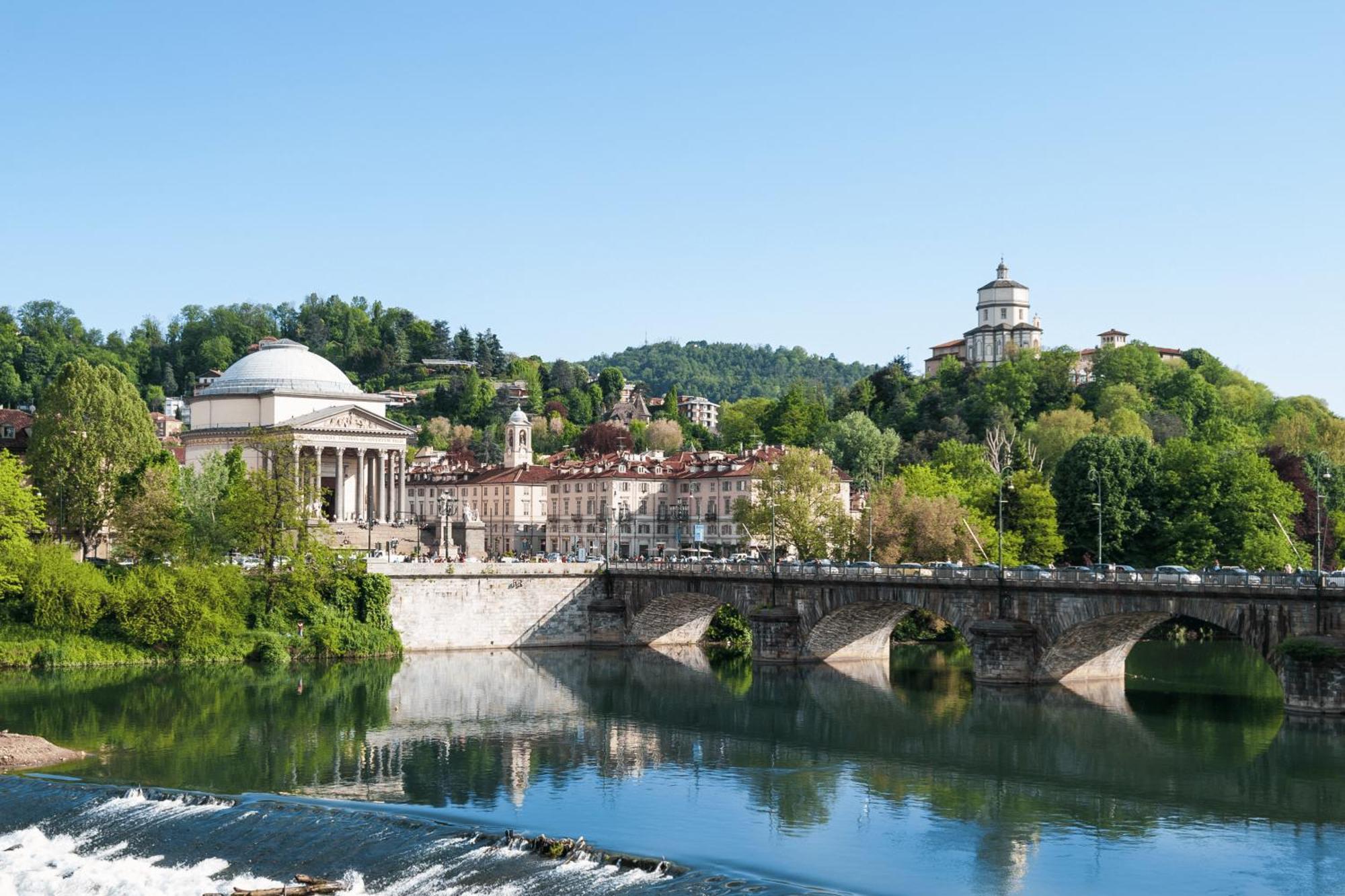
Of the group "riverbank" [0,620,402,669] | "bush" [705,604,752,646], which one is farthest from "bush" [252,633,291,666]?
"bush" [705,604,752,646]

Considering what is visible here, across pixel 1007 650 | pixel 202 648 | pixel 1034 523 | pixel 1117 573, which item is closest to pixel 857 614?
pixel 1007 650

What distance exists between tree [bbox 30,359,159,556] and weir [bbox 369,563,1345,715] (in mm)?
17169

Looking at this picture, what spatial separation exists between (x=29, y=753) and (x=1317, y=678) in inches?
1521

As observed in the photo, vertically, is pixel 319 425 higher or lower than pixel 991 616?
higher

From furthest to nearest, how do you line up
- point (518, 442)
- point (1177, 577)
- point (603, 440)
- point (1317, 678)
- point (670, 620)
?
point (603, 440), point (518, 442), point (670, 620), point (1177, 577), point (1317, 678)

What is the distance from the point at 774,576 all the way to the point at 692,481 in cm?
5286

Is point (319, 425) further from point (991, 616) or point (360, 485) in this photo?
point (991, 616)

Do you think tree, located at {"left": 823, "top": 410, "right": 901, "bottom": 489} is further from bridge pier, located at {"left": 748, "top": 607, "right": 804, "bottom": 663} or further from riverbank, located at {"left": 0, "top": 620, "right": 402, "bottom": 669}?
riverbank, located at {"left": 0, "top": 620, "right": 402, "bottom": 669}

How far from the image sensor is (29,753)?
4444 centimetres

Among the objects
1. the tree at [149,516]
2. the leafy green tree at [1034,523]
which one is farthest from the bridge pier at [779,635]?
the tree at [149,516]

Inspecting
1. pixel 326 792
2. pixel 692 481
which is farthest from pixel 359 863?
pixel 692 481

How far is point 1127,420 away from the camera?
126 m

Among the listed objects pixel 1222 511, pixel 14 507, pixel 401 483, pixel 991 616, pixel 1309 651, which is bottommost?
pixel 1309 651

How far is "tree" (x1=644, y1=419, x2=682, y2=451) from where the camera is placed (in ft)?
618
